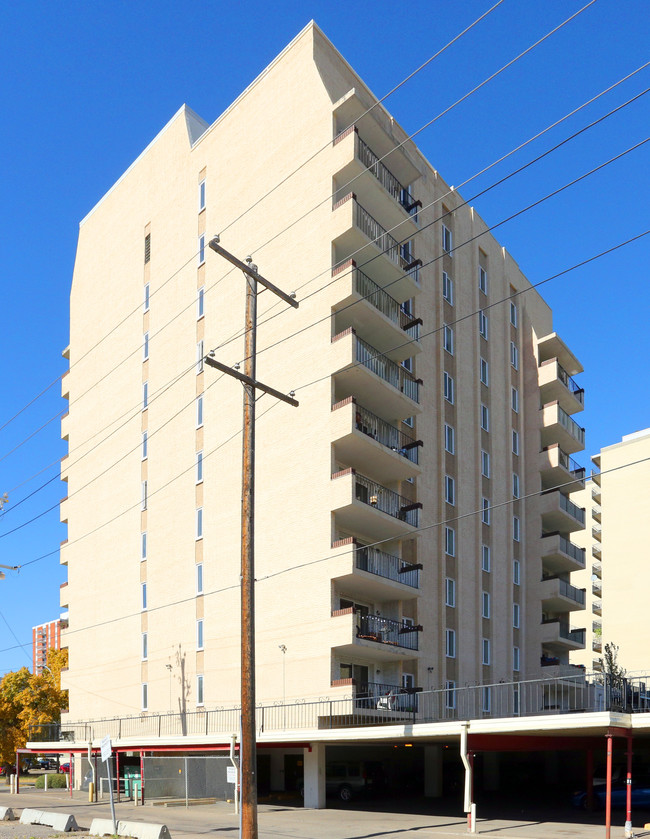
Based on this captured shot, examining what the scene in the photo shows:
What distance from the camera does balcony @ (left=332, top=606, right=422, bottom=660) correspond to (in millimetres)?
34625

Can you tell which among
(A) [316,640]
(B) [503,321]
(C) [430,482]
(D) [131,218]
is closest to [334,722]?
(A) [316,640]

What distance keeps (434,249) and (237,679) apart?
76.0 ft

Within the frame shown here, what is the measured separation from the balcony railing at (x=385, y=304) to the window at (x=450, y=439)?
17.3 feet

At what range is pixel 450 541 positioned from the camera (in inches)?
1752

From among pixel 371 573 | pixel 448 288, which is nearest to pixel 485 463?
pixel 448 288

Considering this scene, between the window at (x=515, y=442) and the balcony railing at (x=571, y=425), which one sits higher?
the balcony railing at (x=571, y=425)

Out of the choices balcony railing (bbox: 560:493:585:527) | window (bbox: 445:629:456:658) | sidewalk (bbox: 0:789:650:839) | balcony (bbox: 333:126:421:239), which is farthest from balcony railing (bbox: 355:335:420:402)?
balcony railing (bbox: 560:493:585:527)

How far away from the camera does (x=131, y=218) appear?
5291 centimetres

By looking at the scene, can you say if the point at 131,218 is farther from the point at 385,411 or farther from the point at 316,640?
the point at 316,640

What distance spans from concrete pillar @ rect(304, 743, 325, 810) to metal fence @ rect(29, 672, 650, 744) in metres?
0.92

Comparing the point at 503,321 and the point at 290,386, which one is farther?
the point at 503,321

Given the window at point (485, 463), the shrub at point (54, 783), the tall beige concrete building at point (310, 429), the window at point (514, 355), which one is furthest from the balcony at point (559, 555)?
the shrub at point (54, 783)

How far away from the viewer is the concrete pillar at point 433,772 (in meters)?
42.3

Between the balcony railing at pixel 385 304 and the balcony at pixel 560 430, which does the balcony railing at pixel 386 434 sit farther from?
the balcony at pixel 560 430
